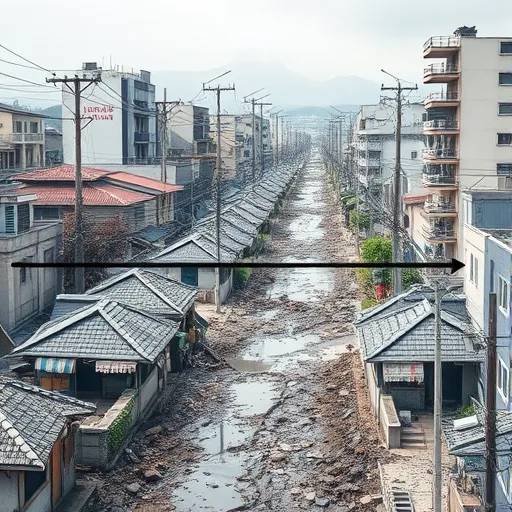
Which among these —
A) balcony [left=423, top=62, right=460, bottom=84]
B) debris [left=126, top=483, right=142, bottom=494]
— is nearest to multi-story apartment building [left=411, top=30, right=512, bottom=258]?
balcony [left=423, top=62, right=460, bottom=84]

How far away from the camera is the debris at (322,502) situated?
14.7m

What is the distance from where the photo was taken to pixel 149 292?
2406cm

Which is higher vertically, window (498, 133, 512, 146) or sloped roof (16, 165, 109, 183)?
window (498, 133, 512, 146)

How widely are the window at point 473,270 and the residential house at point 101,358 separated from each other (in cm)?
664

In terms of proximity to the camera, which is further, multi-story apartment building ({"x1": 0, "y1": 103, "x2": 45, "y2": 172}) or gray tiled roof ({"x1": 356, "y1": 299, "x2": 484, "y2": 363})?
multi-story apartment building ({"x1": 0, "y1": 103, "x2": 45, "y2": 172})

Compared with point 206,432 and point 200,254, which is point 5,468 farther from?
point 200,254

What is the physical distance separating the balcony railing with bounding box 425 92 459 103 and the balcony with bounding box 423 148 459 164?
2068 millimetres

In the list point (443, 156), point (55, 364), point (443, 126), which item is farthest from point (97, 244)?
point (443, 126)

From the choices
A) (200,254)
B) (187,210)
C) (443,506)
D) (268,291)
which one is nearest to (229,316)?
(200,254)

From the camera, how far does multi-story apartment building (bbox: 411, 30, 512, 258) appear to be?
36875 mm

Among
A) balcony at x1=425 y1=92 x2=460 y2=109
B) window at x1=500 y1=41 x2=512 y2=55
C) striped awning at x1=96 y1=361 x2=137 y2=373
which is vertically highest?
window at x1=500 y1=41 x2=512 y2=55

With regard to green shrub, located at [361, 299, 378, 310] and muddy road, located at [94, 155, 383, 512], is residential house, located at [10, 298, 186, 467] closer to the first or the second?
muddy road, located at [94, 155, 383, 512]

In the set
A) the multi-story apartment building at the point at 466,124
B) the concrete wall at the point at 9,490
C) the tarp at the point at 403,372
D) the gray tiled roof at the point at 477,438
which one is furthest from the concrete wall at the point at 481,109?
the concrete wall at the point at 9,490

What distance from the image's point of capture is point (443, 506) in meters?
13.7
